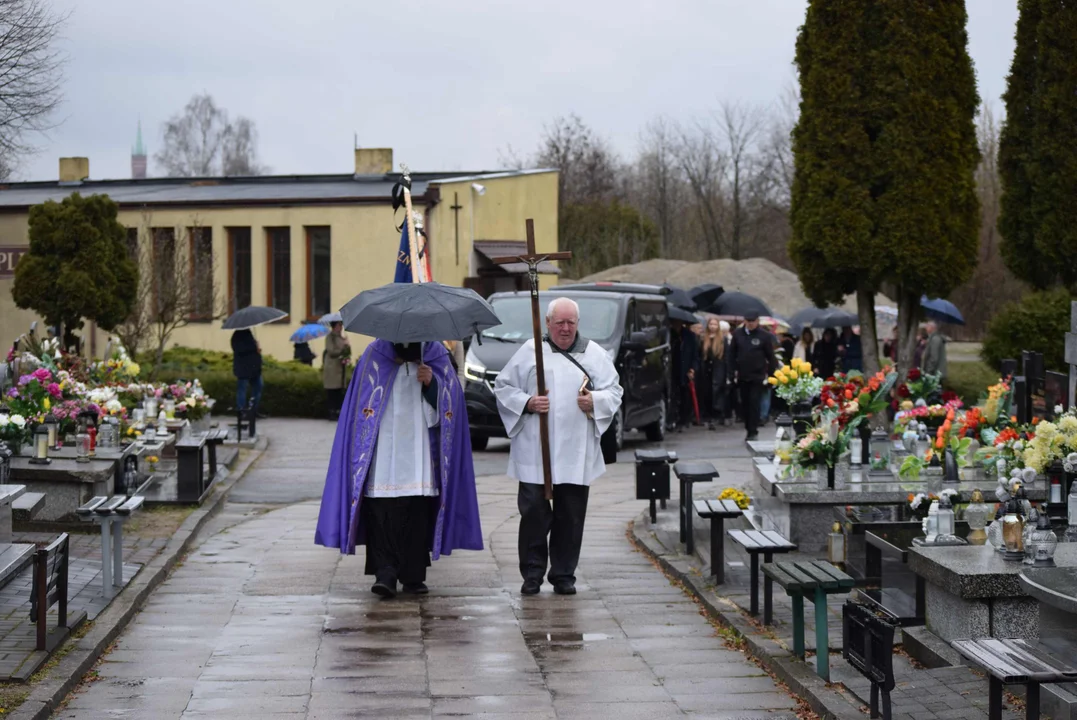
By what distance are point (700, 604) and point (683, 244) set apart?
52552mm

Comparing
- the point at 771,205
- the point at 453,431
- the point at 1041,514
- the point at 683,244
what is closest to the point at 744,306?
the point at 453,431

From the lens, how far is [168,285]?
87.0ft

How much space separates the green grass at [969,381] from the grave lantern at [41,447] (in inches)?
572

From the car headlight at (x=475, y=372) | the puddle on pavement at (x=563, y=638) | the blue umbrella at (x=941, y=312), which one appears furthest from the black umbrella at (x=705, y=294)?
the puddle on pavement at (x=563, y=638)

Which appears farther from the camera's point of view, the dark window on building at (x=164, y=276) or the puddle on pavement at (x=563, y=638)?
the dark window on building at (x=164, y=276)

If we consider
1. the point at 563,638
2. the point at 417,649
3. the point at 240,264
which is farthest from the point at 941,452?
the point at 240,264

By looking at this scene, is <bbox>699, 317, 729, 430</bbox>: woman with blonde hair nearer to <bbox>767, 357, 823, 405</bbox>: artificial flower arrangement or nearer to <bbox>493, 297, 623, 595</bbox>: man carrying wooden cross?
<bbox>767, 357, 823, 405</bbox>: artificial flower arrangement

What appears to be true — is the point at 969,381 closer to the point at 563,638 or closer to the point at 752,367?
the point at 752,367

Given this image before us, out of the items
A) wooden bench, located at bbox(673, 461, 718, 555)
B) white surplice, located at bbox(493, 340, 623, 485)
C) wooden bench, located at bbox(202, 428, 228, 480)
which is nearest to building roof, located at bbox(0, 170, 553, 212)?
wooden bench, located at bbox(202, 428, 228, 480)

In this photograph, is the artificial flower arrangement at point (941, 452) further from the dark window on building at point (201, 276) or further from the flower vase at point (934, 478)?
the dark window on building at point (201, 276)

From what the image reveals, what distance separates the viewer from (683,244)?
6097cm

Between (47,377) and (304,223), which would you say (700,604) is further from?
(304,223)

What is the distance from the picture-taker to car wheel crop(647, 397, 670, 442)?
21141 mm

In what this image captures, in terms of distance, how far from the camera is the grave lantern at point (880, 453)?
10.8 m
